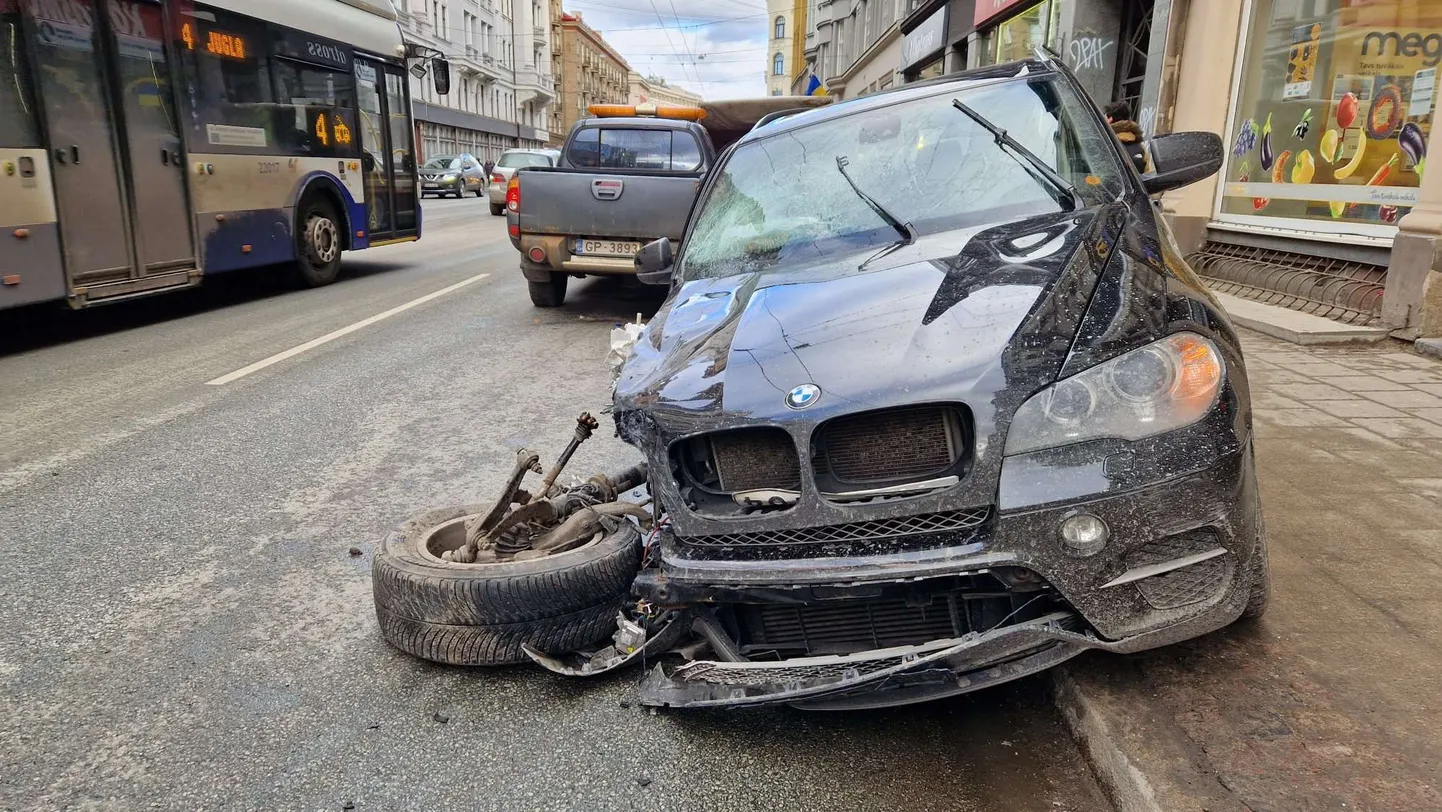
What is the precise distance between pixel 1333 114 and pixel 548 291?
26.6 feet

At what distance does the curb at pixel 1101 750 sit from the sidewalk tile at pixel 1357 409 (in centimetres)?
391

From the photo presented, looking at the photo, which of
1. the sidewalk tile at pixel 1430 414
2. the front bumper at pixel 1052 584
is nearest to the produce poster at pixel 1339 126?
the sidewalk tile at pixel 1430 414

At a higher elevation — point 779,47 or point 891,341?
point 779,47

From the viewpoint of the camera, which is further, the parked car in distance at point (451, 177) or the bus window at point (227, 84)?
the parked car in distance at point (451, 177)

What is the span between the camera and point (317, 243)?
37.6ft

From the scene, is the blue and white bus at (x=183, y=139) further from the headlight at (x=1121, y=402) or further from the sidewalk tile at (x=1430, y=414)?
the sidewalk tile at (x=1430, y=414)

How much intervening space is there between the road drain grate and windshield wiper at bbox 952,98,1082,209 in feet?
19.4

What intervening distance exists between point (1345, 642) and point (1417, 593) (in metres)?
0.56

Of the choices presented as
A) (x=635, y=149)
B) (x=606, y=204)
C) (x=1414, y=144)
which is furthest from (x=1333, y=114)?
(x=606, y=204)

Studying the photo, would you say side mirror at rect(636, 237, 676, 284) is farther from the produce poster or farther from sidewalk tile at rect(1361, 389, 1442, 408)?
the produce poster

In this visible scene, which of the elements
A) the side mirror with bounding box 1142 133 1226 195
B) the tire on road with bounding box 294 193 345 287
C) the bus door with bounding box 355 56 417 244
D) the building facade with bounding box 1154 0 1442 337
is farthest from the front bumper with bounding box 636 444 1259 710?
the bus door with bounding box 355 56 417 244

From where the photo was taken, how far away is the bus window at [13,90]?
7336 millimetres

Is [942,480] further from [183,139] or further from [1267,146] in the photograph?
[1267,146]

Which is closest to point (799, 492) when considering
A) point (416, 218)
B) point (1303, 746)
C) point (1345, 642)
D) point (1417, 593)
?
point (1303, 746)
